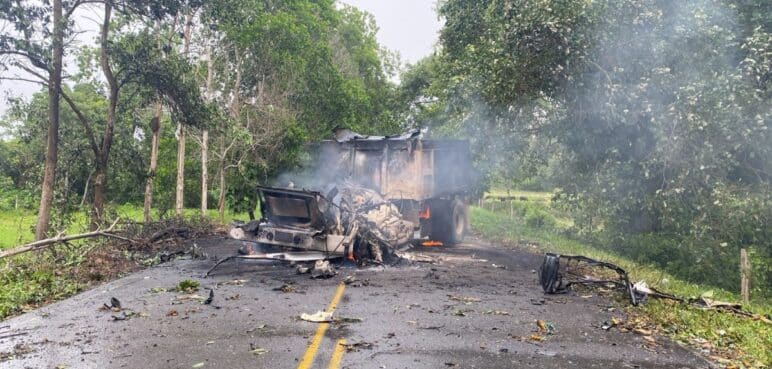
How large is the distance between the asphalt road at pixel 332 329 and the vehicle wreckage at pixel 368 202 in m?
1.33

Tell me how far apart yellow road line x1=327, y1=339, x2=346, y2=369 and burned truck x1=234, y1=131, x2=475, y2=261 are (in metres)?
5.18

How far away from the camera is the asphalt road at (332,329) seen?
5.14 m

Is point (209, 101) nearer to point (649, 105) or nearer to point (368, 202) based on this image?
point (368, 202)

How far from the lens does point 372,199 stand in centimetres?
Answer: 1239

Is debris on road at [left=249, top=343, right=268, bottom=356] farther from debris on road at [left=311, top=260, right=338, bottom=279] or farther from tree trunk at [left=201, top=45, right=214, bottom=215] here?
tree trunk at [left=201, top=45, right=214, bottom=215]

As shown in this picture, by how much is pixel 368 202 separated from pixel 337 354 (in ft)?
23.2

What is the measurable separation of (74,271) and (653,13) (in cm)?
1221

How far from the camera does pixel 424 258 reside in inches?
484

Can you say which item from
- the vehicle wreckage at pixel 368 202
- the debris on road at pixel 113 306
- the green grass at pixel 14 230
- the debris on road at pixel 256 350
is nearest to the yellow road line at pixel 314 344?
the debris on road at pixel 256 350

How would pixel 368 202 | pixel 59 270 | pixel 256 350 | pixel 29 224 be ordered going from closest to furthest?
pixel 256 350
pixel 59 270
pixel 368 202
pixel 29 224

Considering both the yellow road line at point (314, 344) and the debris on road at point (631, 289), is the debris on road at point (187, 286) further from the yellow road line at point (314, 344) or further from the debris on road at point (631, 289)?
the debris on road at point (631, 289)

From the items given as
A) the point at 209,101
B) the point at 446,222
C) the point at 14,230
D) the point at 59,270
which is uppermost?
the point at 209,101

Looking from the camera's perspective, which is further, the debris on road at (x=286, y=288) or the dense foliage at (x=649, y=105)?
the dense foliage at (x=649, y=105)

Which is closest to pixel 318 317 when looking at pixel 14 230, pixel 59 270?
pixel 59 270
